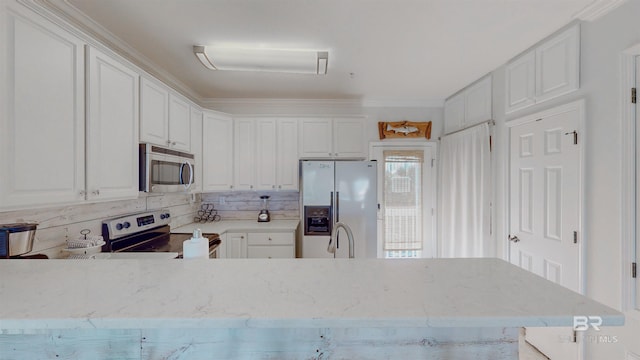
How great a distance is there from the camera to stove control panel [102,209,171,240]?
1.92 metres

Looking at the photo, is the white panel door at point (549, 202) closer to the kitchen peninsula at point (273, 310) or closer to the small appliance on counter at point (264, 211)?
the kitchen peninsula at point (273, 310)

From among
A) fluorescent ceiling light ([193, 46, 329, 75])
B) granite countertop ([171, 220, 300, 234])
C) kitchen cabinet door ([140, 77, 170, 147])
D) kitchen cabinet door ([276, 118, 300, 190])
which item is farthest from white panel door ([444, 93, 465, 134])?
kitchen cabinet door ([140, 77, 170, 147])

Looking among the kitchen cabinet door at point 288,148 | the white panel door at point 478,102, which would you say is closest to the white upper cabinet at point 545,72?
the white panel door at point 478,102

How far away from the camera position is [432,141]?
375 centimetres

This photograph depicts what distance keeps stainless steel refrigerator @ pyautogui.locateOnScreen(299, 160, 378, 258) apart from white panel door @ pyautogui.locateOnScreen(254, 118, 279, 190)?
0.53 meters

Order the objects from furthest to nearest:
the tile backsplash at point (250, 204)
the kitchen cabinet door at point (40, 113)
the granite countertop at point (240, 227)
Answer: the tile backsplash at point (250, 204)
the granite countertop at point (240, 227)
the kitchen cabinet door at point (40, 113)

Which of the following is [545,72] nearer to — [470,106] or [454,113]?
[470,106]

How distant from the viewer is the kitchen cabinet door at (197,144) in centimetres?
279

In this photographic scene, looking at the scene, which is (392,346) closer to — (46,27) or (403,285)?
(403,285)

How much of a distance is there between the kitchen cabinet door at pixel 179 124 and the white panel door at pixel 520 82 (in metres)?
3.10

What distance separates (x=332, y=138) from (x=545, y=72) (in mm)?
2134

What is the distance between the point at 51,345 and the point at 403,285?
93 cm

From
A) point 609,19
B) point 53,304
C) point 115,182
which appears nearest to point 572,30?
point 609,19

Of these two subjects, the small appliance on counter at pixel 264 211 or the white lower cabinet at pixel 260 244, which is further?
the small appliance on counter at pixel 264 211
